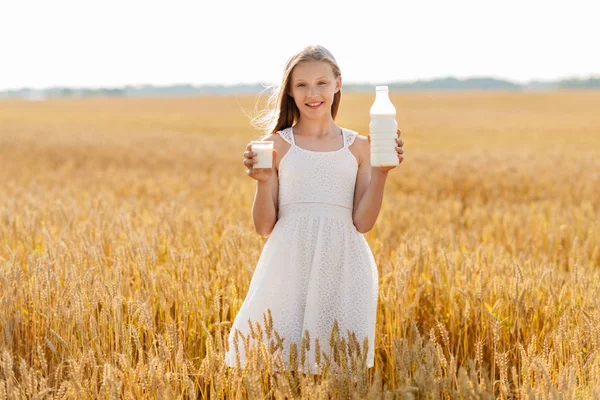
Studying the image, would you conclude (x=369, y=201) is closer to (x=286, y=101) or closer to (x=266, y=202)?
(x=266, y=202)

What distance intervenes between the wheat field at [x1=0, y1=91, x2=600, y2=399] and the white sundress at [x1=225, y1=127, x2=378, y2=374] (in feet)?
0.50

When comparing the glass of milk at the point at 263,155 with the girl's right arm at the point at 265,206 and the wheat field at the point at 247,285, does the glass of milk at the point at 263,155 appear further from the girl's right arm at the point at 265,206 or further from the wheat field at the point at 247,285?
the wheat field at the point at 247,285

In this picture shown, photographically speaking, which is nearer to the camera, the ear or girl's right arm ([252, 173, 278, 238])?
girl's right arm ([252, 173, 278, 238])

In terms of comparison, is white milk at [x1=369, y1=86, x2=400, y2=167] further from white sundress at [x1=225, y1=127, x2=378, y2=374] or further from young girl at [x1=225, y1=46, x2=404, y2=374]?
white sundress at [x1=225, y1=127, x2=378, y2=374]

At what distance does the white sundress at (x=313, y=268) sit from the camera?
265 cm

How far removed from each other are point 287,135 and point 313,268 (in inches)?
23.4

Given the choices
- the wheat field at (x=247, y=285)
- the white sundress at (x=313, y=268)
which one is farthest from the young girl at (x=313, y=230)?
the wheat field at (x=247, y=285)

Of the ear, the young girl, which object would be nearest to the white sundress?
the young girl

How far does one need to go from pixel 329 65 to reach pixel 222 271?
125 cm

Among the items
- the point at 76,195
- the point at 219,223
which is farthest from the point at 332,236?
the point at 76,195

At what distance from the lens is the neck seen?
2.83 metres

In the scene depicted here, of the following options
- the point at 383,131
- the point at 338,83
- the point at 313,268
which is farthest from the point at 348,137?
the point at 313,268

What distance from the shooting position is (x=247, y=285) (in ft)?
11.5

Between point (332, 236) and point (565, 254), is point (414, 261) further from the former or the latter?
point (565, 254)
